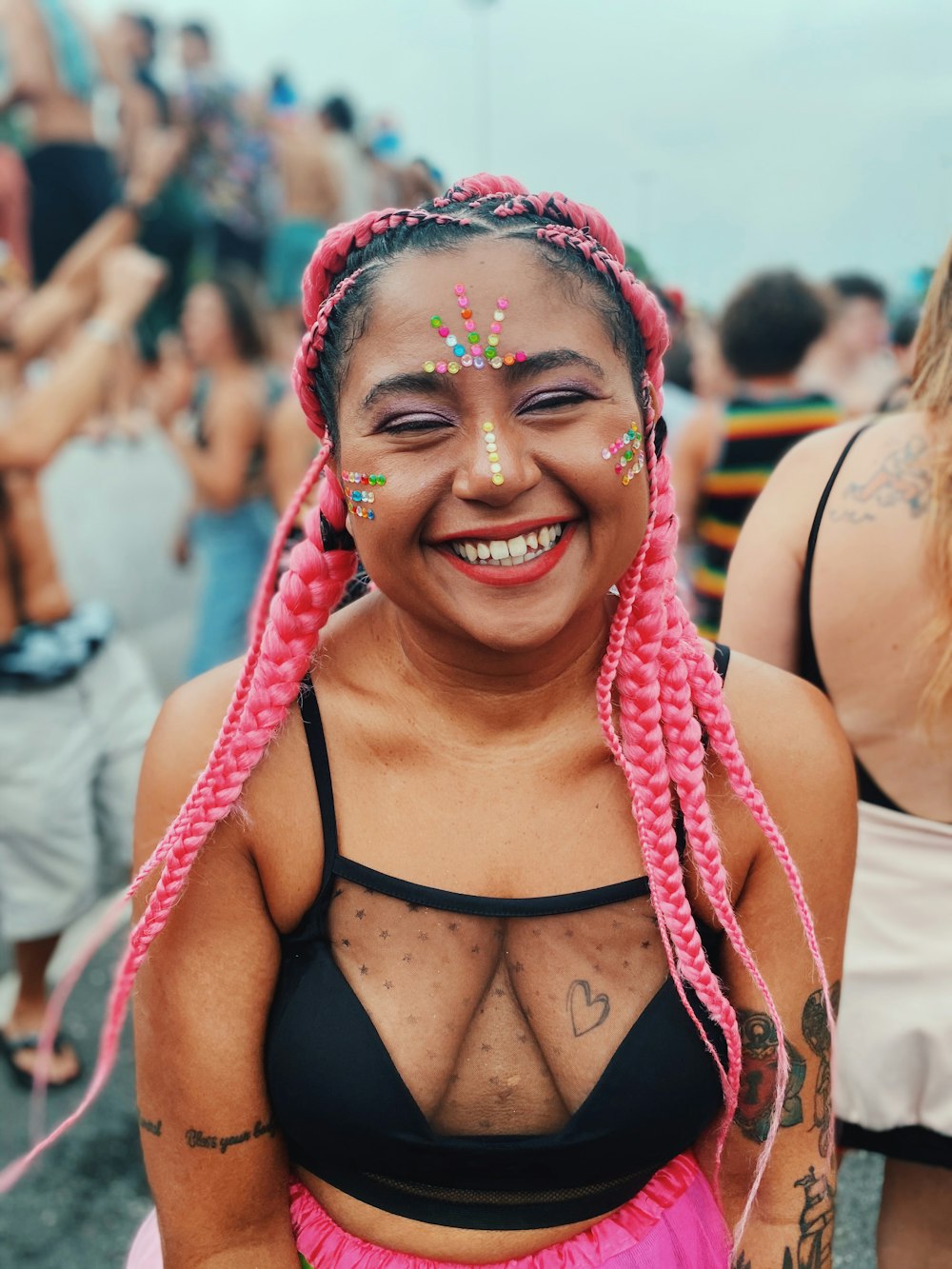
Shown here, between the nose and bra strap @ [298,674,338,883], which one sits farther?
bra strap @ [298,674,338,883]

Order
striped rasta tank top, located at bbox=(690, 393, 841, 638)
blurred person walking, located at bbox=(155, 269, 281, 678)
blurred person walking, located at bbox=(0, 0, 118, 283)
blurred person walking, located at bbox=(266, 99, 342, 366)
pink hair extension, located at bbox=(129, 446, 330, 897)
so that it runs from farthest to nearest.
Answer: blurred person walking, located at bbox=(266, 99, 342, 366), blurred person walking, located at bbox=(0, 0, 118, 283), blurred person walking, located at bbox=(155, 269, 281, 678), striped rasta tank top, located at bbox=(690, 393, 841, 638), pink hair extension, located at bbox=(129, 446, 330, 897)

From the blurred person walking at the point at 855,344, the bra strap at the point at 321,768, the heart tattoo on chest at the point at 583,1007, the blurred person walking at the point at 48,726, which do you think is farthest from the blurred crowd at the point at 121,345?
the blurred person walking at the point at 855,344

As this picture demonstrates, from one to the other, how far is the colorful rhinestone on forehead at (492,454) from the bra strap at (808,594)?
0.76 m

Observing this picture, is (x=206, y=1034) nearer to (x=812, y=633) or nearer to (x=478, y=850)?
(x=478, y=850)

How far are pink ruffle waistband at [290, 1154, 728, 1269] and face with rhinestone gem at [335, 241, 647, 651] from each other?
806 mm

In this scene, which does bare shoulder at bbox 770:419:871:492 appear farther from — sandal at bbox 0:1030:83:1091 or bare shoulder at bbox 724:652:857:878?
sandal at bbox 0:1030:83:1091

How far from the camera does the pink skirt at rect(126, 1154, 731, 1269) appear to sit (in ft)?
4.86

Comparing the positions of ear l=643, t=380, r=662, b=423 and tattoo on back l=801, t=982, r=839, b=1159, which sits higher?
ear l=643, t=380, r=662, b=423

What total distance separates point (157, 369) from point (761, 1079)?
8.42 metres

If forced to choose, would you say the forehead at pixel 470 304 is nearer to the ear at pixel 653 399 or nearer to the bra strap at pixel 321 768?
the ear at pixel 653 399

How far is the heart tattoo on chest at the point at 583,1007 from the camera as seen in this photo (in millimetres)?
1421

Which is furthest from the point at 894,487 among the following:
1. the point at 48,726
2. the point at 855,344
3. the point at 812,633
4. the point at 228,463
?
the point at 855,344

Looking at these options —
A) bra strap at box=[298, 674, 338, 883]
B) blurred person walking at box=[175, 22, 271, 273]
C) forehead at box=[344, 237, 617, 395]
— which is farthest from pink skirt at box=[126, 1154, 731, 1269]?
blurred person walking at box=[175, 22, 271, 273]

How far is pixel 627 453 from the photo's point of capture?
1.33 m
